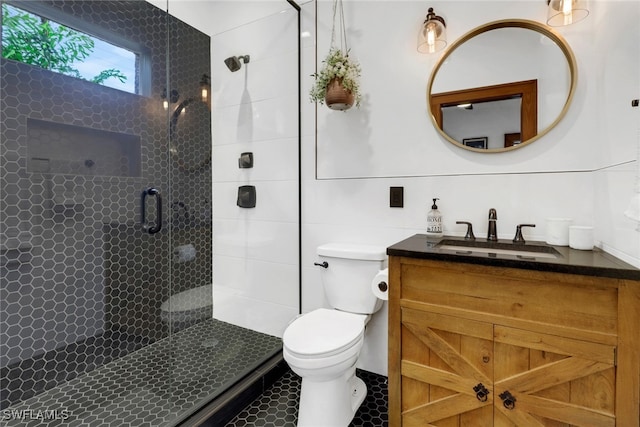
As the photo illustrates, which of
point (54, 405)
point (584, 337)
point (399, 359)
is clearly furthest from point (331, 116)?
point (54, 405)

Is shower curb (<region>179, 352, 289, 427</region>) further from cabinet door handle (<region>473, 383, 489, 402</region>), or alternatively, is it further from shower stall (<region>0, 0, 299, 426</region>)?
cabinet door handle (<region>473, 383, 489, 402</region>)

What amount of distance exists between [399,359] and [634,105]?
1226mm

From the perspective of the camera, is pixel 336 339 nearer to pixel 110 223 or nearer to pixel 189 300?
pixel 189 300

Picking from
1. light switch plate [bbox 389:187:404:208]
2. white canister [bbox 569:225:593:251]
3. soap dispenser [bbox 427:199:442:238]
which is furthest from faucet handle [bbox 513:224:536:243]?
light switch plate [bbox 389:187:404:208]

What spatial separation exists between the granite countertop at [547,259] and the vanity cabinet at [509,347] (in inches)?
0.8

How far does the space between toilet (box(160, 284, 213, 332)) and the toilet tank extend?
1.18 m

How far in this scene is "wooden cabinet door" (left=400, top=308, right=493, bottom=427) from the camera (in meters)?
1.10

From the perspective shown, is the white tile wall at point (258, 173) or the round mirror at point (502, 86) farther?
the white tile wall at point (258, 173)

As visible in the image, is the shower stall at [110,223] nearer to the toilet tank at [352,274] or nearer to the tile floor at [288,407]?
the tile floor at [288,407]

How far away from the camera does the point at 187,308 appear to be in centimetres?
228

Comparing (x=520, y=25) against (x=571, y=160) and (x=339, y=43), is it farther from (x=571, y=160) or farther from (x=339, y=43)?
(x=339, y=43)

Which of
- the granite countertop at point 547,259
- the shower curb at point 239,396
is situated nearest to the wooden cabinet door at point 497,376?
the granite countertop at point 547,259

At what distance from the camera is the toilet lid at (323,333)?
1.25 metres

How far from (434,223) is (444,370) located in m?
0.70
